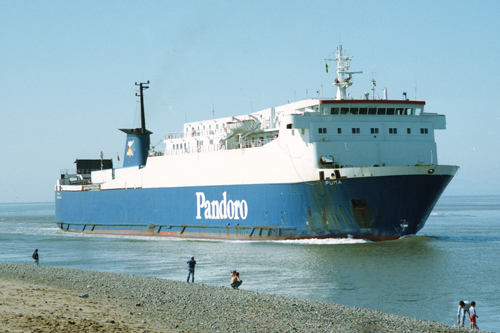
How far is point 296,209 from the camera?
81.3 ft

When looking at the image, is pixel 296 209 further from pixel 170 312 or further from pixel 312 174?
pixel 170 312

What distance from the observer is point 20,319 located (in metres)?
9.98

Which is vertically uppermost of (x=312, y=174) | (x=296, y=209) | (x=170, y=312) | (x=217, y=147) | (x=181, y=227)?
(x=217, y=147)

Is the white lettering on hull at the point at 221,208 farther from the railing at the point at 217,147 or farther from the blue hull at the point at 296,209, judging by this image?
the railing at the point at 217,147

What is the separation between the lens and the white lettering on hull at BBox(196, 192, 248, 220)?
27531mm

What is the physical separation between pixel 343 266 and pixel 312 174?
5.74 meters

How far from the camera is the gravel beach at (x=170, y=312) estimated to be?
10219mm

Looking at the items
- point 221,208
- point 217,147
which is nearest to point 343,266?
point 221,208

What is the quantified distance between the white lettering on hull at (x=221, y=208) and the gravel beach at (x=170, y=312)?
39.2ft

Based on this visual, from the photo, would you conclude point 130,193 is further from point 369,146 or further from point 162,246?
point 369,146

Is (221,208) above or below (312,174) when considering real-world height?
below

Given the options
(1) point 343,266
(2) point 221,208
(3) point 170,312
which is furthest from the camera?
(2) point 221,208

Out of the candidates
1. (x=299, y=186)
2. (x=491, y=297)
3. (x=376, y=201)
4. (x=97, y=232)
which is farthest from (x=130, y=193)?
(x=491, y=297)

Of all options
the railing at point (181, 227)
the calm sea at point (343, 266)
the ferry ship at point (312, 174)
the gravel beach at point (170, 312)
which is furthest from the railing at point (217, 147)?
the gravel beach at point (170, 312)
